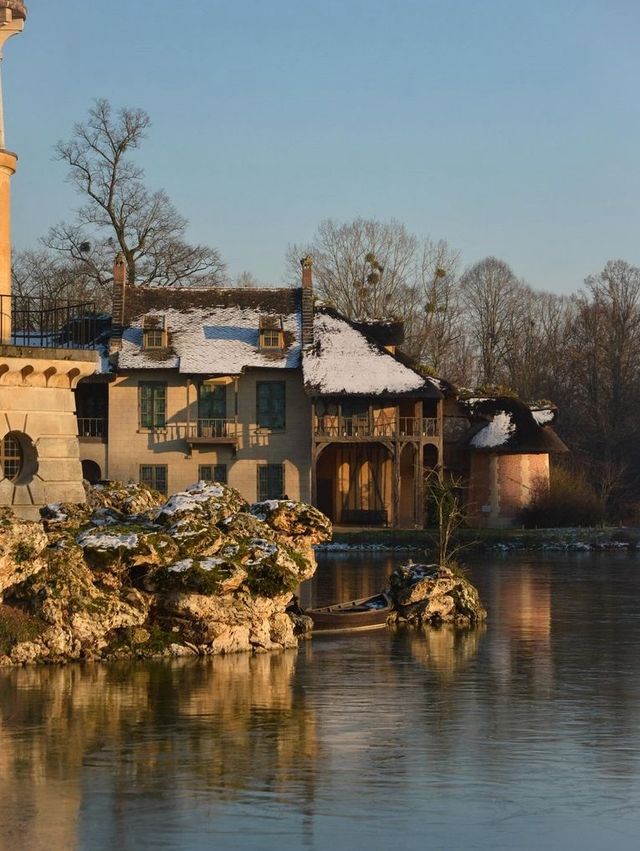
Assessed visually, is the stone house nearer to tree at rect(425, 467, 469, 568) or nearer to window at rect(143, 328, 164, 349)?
window at rect(143, 328, 164, 349)

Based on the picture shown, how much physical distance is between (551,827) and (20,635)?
11055 mm

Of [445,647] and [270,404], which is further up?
[270,404]

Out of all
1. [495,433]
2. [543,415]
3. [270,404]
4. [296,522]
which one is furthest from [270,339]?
[296,522]

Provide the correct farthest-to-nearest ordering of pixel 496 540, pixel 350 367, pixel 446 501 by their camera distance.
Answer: pixel 350 367
pixel 496 540
pixel 446 501

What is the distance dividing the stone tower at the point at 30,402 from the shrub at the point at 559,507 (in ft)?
126

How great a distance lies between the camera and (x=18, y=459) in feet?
86.2

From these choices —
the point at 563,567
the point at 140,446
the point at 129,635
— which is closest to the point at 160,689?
the point at 129,635

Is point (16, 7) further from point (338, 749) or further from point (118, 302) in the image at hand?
point (118, 302)

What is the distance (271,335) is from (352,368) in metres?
3.56

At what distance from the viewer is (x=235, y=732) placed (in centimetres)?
1827

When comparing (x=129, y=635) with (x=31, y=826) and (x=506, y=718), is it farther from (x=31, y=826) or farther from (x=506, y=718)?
(x=31, y=826)

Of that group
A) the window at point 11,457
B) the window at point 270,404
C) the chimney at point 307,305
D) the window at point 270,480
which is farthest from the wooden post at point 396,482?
the window at point 11,457

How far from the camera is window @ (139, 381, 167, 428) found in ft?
199

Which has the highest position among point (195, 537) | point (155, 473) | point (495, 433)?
point (495, 433)
